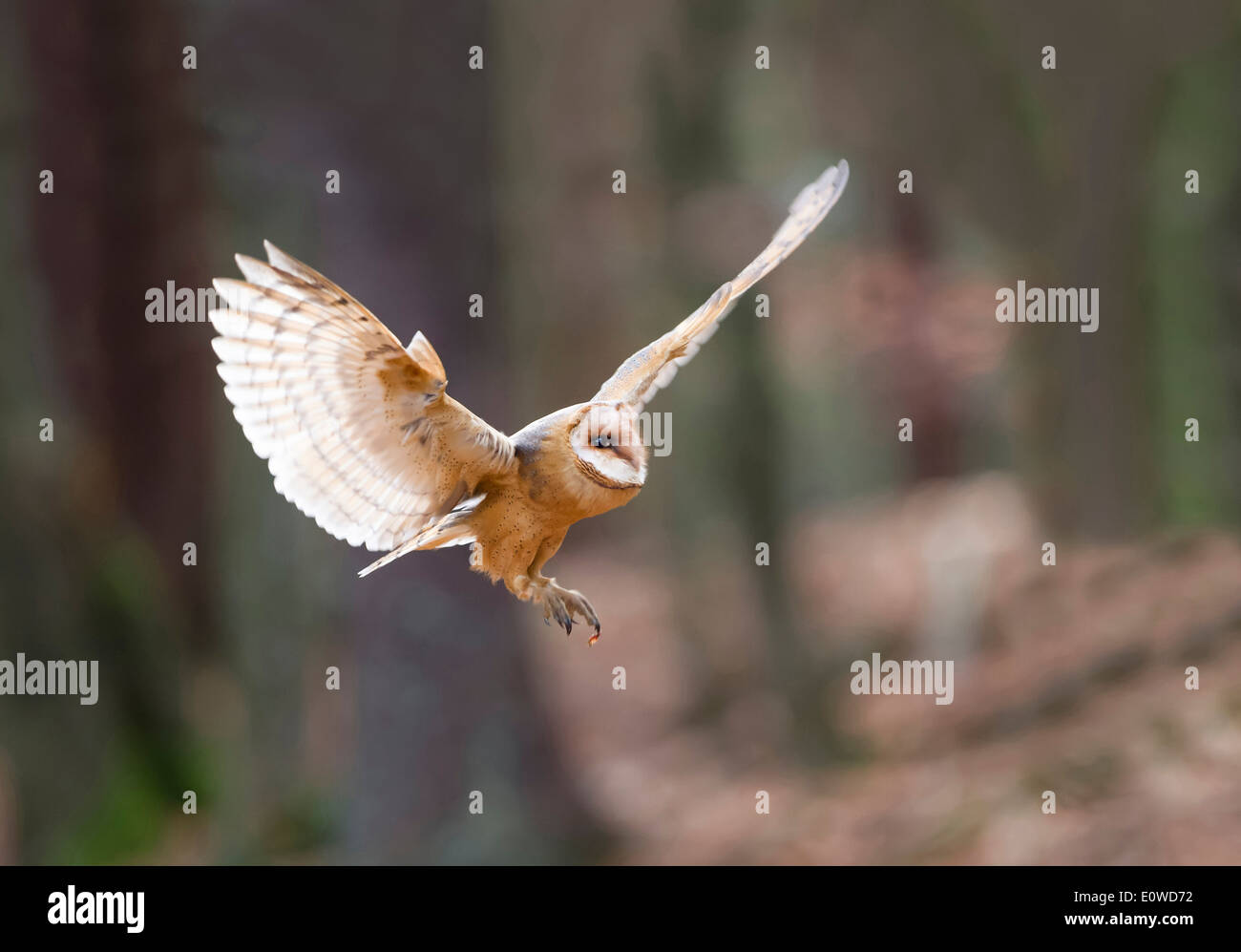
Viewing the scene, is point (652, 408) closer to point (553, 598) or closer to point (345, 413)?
point (553, 598)

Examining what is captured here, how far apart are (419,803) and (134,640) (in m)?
2.49

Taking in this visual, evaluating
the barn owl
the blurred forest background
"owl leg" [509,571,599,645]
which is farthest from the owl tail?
the blurred forest background

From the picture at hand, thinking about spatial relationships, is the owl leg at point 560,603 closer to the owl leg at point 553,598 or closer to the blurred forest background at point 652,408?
the owl leg at point 553,598

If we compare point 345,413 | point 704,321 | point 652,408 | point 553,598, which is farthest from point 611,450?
point 652,408

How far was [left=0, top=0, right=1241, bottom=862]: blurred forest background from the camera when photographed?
6.04 m

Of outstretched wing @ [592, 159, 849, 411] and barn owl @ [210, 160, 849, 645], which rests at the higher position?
outstretched wing @ [592, 159, 849, 411]

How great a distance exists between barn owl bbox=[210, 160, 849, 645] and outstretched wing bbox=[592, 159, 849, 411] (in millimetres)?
275

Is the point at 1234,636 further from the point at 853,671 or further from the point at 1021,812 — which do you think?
the point at 853,671

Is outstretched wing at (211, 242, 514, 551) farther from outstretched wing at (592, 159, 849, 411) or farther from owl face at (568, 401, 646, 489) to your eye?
outstretched wing at (592, 159, 849, 411)

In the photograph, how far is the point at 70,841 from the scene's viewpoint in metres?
6.93

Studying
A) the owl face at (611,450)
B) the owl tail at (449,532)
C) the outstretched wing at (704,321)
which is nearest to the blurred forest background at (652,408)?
the outstretched wing at (704,321)

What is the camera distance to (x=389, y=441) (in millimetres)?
2062

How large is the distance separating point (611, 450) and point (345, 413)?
518 mm

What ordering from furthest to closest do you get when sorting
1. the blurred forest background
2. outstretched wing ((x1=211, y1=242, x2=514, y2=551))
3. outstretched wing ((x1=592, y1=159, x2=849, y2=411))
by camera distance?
1. the blurred forest background
2. outstretched wing ((x1=592, y1=159, x2=849, y2=411))
3. outstretched wing ((x1=211, y1=242, x2=514, y2=551))
